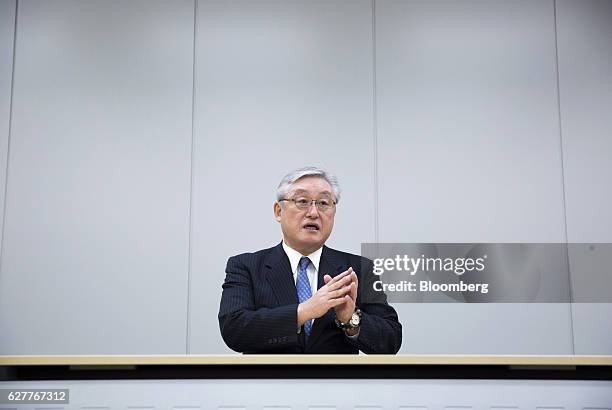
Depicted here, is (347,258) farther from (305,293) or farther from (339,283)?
(339,283)

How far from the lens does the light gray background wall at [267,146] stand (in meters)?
3.31

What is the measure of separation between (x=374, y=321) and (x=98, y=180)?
69.7 inches

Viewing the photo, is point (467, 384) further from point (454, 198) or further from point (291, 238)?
point (454, 198)

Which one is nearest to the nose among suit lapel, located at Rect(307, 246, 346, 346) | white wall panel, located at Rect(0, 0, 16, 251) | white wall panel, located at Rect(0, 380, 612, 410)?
suit lapel, located at Rect(307, 246, 346, 346)

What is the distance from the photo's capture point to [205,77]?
352cm

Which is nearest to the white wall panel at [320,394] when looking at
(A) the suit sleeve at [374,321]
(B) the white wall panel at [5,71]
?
(A) the suit sleeve at [374,321]

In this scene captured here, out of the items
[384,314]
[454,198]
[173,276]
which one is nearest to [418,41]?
[454,198]

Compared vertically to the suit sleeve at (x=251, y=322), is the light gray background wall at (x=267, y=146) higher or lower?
higher

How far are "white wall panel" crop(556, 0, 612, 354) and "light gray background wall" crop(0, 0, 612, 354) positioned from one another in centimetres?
1

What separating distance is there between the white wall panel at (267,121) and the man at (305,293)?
0.39 feet

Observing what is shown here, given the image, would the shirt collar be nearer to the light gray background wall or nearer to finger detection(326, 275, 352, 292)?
the light gray background wall

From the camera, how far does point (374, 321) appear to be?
266 centimetres

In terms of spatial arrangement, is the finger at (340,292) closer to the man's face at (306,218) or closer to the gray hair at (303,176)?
the man's face at (306,218)

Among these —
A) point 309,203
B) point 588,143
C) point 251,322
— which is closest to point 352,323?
point 251,322
